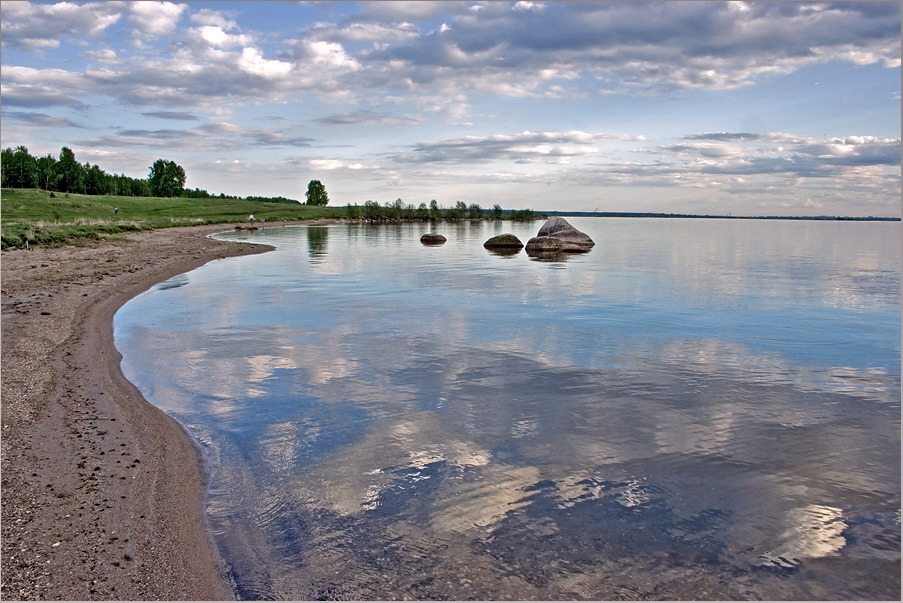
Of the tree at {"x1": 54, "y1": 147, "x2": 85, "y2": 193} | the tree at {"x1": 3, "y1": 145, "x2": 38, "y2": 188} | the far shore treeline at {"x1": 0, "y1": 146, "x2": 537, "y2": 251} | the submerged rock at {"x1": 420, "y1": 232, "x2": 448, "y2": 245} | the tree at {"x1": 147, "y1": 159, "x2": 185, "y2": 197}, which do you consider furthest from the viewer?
the tree at {"x1": 147, "y1": 159, "x2": 185, "y2": 197}

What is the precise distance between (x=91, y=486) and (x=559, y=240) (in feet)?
154

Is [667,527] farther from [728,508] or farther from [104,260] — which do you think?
[104,260]

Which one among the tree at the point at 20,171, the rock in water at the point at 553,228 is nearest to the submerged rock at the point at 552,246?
the rock in water at the point at 553,228

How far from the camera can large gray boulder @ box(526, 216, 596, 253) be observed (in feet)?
166

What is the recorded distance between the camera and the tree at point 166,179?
529 ft

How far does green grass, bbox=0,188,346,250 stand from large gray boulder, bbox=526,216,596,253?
33.3m

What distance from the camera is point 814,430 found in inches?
384

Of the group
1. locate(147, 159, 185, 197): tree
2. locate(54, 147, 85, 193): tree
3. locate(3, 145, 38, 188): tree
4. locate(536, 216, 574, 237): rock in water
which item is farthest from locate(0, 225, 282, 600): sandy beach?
locate(147, 159, 185, 197): tree

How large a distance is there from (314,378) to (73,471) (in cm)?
533

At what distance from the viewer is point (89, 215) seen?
76.1 meters

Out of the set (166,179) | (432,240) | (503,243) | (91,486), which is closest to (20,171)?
(166,179)

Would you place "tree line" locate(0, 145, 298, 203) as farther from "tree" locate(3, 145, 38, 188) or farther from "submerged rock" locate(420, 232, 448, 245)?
"submerged rock" locate(420, 232, 448, 245)

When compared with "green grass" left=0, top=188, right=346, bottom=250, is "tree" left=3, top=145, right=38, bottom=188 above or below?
above

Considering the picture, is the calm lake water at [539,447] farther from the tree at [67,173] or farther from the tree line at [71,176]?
the tree at [67,173]
